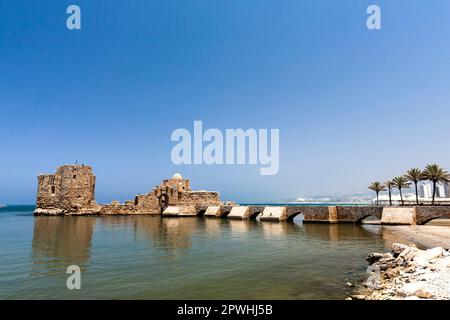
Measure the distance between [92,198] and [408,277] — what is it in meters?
53.6

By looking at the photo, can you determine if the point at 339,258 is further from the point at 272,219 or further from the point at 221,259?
the point at 272,219

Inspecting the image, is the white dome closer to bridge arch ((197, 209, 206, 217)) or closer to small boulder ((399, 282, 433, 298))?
bridge arch ((197, 209, 206, 217))

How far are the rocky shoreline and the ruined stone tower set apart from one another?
49410 mm

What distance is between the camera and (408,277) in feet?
30.6

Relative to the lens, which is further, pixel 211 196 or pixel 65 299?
pixel 211 196

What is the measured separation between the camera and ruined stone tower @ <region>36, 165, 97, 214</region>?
164ft

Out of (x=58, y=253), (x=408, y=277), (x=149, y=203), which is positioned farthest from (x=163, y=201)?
(x=408, y=277)

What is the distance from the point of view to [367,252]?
53.8 feet

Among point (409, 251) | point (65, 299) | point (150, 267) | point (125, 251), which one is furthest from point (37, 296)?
point (409, 251)

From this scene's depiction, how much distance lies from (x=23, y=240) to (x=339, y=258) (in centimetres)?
2262

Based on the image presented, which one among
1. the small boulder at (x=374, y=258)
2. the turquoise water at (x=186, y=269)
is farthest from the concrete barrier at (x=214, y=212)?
the small boulder at (x=374, y=258)

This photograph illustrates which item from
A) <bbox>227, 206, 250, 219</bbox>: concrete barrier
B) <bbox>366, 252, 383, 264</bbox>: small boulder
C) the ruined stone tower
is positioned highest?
the ruined stone tower

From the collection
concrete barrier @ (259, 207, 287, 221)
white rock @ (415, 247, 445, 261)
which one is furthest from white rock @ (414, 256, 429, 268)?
concrete barrier @ (259, 207, 287, 221)

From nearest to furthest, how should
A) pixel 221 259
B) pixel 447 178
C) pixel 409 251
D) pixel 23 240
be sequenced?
pixel 409 251 < pixel 221 259 < pixel 23 240 < pixel 447 178
